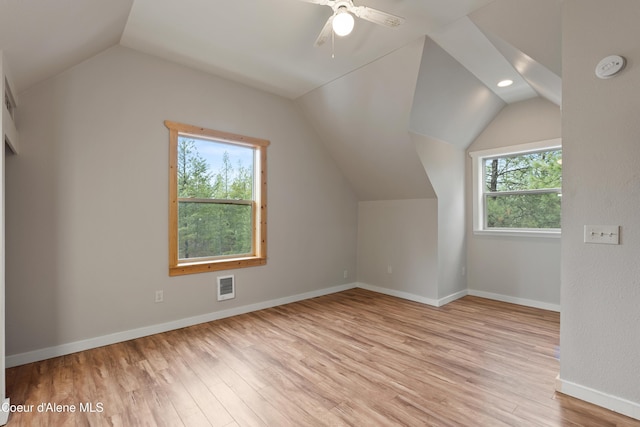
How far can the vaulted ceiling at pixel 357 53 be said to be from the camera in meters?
2.22

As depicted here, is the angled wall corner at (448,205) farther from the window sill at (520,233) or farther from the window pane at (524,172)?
the window pane at (524,172)

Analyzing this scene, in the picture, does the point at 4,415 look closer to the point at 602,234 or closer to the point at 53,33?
the point at 53,33

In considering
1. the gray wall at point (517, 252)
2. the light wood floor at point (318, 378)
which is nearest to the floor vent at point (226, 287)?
the light wood floor at point (318, 378)

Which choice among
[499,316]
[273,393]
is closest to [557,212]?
[499,316]

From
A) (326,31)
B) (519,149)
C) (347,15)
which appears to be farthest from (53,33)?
(519,149)

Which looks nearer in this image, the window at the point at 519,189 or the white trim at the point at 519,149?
the white trim at the point at 519,149

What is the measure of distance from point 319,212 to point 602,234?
3204 millimetres

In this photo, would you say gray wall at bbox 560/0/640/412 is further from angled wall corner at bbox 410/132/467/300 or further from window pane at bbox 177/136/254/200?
window pane at bbox 177/136/254/200

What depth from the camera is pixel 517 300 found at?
13.7 feet

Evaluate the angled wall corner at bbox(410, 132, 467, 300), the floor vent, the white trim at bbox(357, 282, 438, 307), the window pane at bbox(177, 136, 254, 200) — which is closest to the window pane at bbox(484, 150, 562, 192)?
the angled wall corner at bbox(410, 132, 467, 300)

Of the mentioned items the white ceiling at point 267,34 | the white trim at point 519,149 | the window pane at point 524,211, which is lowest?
the window pane at point 524,211

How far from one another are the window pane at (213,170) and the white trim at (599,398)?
3.44 m

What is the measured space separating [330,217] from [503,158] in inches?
102

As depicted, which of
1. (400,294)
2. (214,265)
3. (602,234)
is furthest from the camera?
(400,294)
